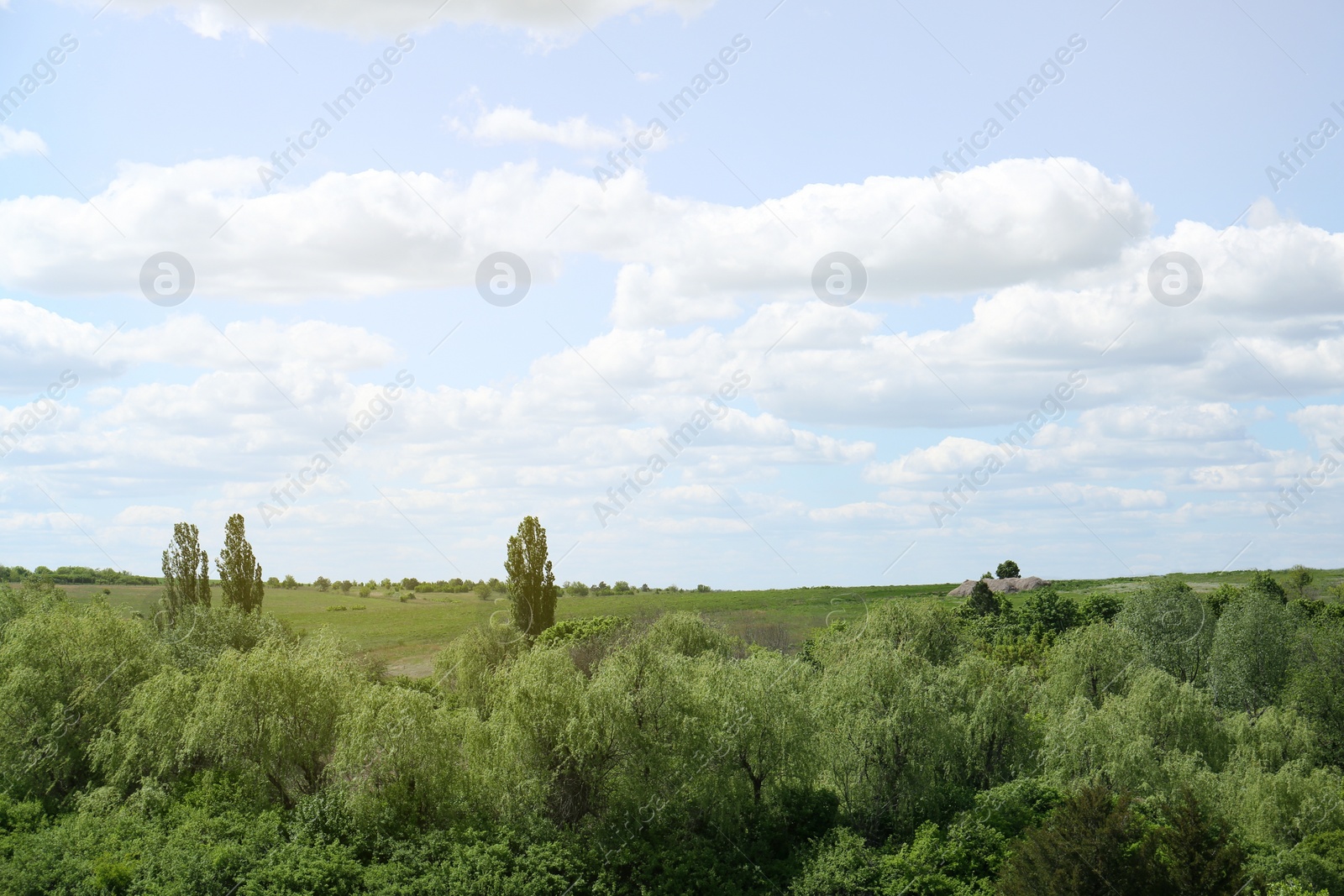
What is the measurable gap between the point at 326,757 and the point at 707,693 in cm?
1758

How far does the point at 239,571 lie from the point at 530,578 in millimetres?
22146

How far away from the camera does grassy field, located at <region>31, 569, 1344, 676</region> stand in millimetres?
90438

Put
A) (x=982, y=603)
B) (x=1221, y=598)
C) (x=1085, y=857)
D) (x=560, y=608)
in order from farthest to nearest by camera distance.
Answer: (x=560, y=608) → (x=982, y=603) → (x=1221, y=598) → (x=1085, y=857)

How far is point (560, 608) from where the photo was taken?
114938 mm

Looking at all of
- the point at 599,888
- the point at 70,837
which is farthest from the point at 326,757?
the point at 599,888

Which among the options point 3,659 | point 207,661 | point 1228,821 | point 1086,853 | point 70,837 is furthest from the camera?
point 207,661

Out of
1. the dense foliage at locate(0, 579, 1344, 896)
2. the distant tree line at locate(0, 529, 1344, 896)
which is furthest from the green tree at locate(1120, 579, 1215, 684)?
the dense foliage at locate(0, 579, 1344, 896)

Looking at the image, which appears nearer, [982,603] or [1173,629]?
[1173,629]

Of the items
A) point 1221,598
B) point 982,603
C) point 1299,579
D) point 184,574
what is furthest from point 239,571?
point 1299,579

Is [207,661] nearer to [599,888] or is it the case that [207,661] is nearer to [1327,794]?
[599,888]

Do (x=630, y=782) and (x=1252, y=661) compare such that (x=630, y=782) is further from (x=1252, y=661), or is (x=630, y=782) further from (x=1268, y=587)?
(x=1268, y=587)

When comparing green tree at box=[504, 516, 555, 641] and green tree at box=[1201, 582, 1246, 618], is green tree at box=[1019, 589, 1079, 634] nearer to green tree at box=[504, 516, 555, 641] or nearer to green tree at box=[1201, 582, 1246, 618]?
green tree at box=[1201, 582, 1246, 618]

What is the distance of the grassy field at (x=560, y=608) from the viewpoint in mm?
90438

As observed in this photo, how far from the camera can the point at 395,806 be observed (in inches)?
A: 1517
